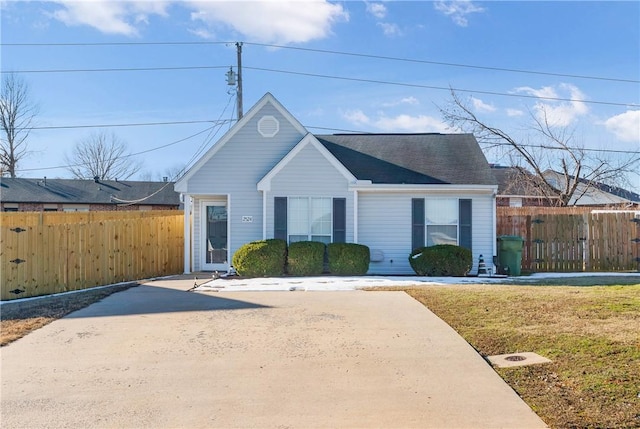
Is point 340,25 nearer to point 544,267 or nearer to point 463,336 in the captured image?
point 544,267

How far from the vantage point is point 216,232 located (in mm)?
15336

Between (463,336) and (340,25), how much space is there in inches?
445

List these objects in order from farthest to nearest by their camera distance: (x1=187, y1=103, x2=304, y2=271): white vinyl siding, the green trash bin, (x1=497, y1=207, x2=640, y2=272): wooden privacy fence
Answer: (x1=497, y1=207, x2=640, y2=272): wooden privacy fence → (x1=187, y1=103, x2=304, y2=271): white vinyl siding → the green trash bin

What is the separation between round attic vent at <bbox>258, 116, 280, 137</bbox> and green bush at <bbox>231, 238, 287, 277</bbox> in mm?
3450

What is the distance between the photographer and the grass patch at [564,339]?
163 inches

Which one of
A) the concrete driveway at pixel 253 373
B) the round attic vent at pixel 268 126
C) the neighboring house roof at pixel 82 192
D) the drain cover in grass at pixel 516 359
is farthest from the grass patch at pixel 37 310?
the neighboring house roof at pixel 82 192

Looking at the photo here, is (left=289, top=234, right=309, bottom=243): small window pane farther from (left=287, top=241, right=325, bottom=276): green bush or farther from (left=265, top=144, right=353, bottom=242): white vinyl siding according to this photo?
(left=287, top=241, right=325, bottom=276): green bush

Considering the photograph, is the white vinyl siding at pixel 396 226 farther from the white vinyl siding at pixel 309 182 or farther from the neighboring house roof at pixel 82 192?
the neighboring house roof at pixel 82 192

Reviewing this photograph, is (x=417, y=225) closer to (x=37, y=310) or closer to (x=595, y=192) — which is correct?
(x=37, y=310)

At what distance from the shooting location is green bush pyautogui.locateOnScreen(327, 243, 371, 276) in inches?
523

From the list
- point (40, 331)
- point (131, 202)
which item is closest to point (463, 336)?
point (40, 331)

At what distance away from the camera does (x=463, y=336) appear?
649cm

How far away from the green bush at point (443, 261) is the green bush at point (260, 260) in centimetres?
387

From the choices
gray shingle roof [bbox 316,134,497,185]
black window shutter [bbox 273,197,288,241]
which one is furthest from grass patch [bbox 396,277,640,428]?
black window shutter [bbox 273,197,288,241]
